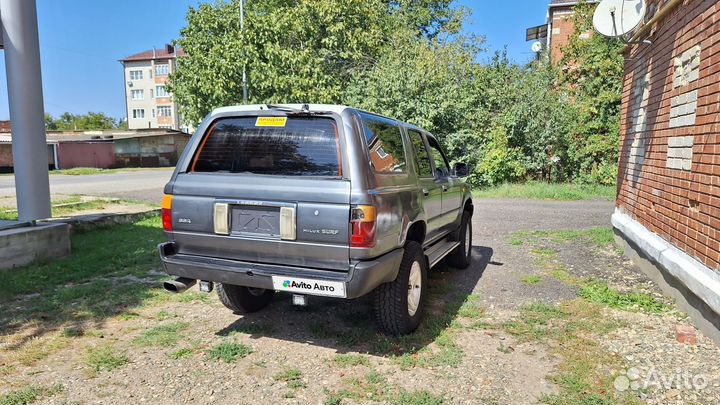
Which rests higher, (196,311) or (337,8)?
(337,8)

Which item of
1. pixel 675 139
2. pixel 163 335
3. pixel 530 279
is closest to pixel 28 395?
pixel 163 335

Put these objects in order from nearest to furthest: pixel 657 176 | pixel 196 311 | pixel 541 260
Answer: pixel 196 311 → pixel 657 176 → pixel 541 260

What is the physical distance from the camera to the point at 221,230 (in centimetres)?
361

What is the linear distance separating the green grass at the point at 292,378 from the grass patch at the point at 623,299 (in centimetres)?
341

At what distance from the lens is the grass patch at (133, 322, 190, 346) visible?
3.94m

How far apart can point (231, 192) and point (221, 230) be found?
0.31m

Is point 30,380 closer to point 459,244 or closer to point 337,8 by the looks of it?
point 459,244

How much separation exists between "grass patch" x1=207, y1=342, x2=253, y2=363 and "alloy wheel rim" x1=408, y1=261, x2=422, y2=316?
1.44 metres

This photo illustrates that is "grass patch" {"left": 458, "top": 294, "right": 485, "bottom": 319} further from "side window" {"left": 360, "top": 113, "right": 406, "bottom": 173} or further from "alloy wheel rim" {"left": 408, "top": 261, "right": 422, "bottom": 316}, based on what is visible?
"side window" {"left": 360, "top": 113, "right": 406, "bottom": 173}

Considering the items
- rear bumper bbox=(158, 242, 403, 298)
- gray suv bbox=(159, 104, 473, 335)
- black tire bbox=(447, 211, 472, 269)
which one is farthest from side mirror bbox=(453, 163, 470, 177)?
rear bumper bbox=(158, 242, 403, 298)

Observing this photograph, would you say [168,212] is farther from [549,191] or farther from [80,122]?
[80,122]

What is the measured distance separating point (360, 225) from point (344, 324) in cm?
147

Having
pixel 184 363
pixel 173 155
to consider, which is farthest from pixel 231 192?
pixel 173 155

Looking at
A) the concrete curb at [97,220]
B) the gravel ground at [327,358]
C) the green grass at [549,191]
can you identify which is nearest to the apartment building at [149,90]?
the green grass at [549,191]
